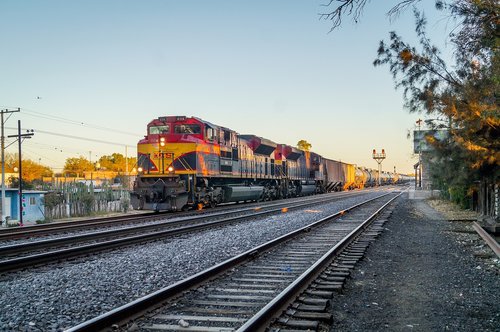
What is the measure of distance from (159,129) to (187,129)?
1.36 metres

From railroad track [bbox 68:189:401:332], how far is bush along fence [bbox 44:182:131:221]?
49.6 ft

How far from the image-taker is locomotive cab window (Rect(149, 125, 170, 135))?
21.9 metres

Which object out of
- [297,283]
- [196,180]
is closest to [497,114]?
[297,283]

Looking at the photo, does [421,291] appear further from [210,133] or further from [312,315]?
[210,133]

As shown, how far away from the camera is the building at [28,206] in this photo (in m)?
23.2

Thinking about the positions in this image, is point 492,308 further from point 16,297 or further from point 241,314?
point 16,297

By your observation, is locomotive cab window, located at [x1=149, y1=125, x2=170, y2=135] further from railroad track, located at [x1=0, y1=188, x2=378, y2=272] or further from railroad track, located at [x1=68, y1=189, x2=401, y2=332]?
railroad track, located at [x1=68, y1=189, x2=401, y2=332]

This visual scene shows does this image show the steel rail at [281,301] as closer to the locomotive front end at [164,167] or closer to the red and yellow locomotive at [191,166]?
the locomotive front end at [164,167]

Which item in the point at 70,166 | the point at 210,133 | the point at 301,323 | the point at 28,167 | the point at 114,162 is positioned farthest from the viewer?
the point at 114,162

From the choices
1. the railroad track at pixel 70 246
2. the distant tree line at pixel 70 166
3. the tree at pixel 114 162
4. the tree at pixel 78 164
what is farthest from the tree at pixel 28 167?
the railroad track at pixel 70 246

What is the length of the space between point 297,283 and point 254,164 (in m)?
22.7

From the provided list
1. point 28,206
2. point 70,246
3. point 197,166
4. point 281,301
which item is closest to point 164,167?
point 197,166

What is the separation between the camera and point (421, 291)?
6719 millimetres

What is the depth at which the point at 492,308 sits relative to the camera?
5.81m
